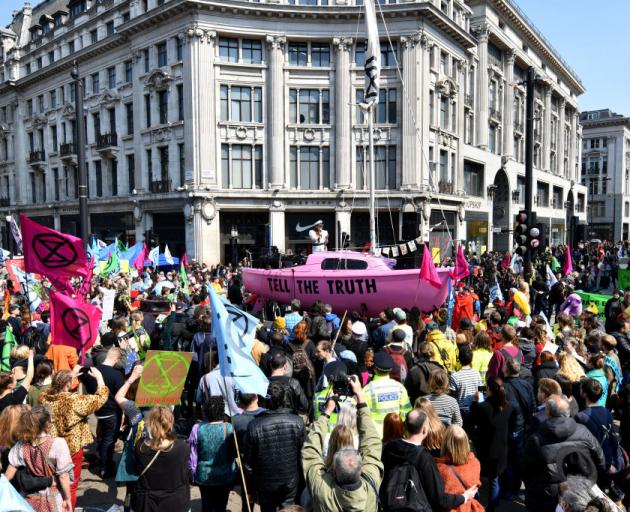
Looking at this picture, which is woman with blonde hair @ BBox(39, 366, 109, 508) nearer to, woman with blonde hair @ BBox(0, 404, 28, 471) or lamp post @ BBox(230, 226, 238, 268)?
woman with blonde hair @ BBox(0, 404, 28, 471)

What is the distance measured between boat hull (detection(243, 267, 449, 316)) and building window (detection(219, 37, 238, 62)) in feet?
71.8

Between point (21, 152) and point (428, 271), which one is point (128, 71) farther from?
point (428, 271)

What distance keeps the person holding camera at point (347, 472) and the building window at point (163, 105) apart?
34.3 metres

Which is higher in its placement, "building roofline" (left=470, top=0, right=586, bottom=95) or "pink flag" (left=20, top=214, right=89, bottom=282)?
"building roofline" (left=470, top=0, right=586, bottom=95)

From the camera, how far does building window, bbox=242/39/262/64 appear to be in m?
33.4

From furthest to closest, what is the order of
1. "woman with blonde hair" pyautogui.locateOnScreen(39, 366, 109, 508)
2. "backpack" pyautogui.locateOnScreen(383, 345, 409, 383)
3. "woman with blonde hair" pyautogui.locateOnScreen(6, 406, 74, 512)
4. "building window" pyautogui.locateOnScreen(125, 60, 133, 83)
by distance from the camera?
"building window" pyautogui.locateOnScreen(125, 60, 133, 83), "backpack" pyautogui.locateOnScreen(383, 345, 409, 383), "woman with blonde hair" pyautogui.locateOnScreen(39, 366, 109, 508), "woman with blonde hair" pyautogui.locateOnScreen(6, 406, 74, 512)

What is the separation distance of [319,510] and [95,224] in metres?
41.9

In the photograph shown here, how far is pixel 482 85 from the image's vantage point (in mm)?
42812

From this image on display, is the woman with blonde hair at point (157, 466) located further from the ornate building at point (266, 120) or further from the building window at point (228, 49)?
the building window at point (228, 49)

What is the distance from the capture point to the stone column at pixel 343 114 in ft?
109

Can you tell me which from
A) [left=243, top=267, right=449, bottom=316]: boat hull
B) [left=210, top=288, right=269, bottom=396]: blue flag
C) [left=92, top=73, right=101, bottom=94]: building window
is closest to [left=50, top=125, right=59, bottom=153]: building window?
[left=92, top=73, right=101, bottom=94]: building window

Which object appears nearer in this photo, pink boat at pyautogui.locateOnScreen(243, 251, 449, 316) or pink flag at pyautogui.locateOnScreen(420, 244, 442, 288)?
pink flag at pyautogui.locateOnScreen(420, 244, 442, 288)

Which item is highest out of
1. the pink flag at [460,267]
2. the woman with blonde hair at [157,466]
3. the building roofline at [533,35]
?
the building roofline at [533,35]

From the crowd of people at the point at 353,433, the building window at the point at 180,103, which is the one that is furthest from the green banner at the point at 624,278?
the building window at the point at 180,103
